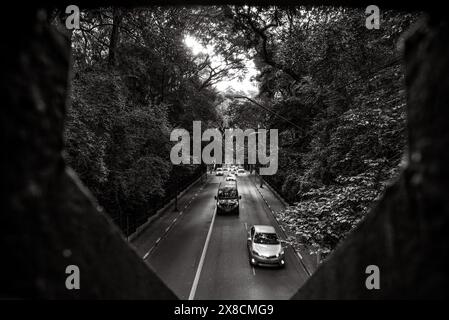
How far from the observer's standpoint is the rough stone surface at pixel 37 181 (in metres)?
0.71

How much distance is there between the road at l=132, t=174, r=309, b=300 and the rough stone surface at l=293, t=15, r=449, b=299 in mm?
11834

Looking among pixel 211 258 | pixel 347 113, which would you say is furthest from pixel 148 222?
pixel 347 113

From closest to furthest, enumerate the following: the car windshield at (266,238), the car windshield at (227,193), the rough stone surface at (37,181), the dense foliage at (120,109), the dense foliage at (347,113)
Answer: the rough stone surface at (37,181)
the dense foliage at (347,113)
the dense foliage at (120,109)
the car windshield at (266,238)
the car windshield at (227,193)

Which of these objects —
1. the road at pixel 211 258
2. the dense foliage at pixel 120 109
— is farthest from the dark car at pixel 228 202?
the dense foliage at pixel 120 109

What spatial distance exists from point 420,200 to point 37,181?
98 cm

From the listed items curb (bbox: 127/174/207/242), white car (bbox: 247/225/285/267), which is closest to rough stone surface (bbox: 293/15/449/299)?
white car (bbox: 247/225/285/267)

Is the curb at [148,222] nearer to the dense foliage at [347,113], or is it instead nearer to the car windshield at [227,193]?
the car windshield at [227,193]

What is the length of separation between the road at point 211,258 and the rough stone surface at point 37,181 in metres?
11.8

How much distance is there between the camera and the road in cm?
1270

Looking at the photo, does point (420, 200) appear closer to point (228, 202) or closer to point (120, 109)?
point (120, 109)

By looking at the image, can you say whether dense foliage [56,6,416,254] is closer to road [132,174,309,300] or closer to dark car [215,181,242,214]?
road [132,174,309,300]

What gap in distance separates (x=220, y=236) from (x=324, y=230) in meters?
13.3
